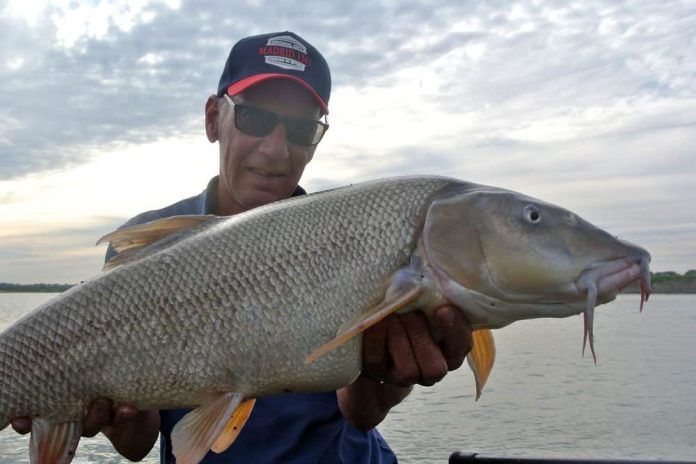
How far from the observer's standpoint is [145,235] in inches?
124

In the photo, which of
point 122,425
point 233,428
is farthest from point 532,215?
point 122,425

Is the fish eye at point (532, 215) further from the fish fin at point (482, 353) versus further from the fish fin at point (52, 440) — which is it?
the fish fin at point (52, 440)

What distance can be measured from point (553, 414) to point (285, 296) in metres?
11.8

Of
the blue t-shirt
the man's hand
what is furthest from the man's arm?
the man's hand

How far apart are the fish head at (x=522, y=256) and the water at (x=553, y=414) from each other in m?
8.06

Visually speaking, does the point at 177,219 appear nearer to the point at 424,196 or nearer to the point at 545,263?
the point at 424,196

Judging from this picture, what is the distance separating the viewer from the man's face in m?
4.35

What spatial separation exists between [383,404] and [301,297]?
1.19m

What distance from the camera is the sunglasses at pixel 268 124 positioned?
14.1 feet

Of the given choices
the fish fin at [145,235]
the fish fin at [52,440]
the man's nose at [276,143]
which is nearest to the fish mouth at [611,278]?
the fish fin at [145,235]

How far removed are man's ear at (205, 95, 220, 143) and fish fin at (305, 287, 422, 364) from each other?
2.57 metres

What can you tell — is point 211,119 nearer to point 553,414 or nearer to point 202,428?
point 202,428

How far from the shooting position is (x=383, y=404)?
3629mm

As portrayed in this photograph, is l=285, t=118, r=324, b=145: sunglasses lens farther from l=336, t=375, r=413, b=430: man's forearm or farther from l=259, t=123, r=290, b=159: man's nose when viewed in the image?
l=336, t=375, r=413, b=430: man's forearm
